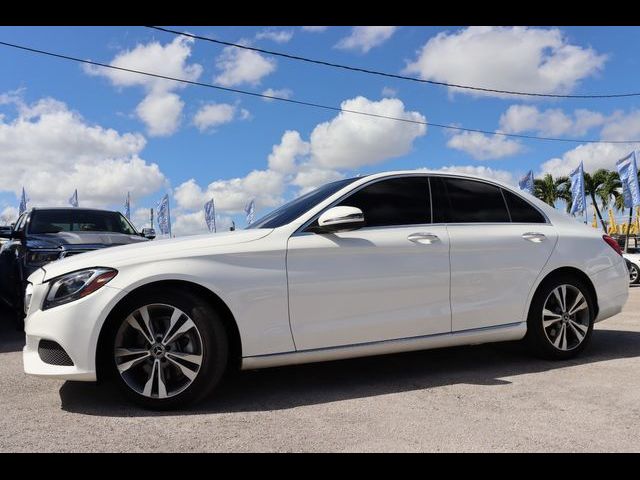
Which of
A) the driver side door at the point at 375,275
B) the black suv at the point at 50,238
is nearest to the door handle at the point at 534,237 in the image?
the driver side door at the point at 375,275

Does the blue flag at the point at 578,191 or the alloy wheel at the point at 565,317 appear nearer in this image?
the alloy wheel at the point at 565,317

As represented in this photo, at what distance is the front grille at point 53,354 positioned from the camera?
136 inches

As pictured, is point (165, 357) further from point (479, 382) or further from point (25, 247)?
point (25, 247)

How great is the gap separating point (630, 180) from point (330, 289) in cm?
2124

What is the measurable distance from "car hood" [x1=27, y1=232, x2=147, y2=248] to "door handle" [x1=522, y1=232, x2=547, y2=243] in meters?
4.45

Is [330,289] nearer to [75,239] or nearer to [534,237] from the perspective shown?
[534,237]

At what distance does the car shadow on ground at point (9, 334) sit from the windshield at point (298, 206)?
308cm

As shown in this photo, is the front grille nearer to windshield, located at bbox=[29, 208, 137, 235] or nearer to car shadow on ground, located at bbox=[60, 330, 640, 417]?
car shadow on ground, located at bbox=[60, 330, 640, 417]

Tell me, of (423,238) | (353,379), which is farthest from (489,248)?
(353,379)

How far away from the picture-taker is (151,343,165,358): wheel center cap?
11.5 ft

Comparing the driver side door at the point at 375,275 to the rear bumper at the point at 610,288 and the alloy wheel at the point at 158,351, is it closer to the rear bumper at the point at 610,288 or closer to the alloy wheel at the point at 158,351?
the alloy wheel at the point at 158,351

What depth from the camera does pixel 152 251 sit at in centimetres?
364
